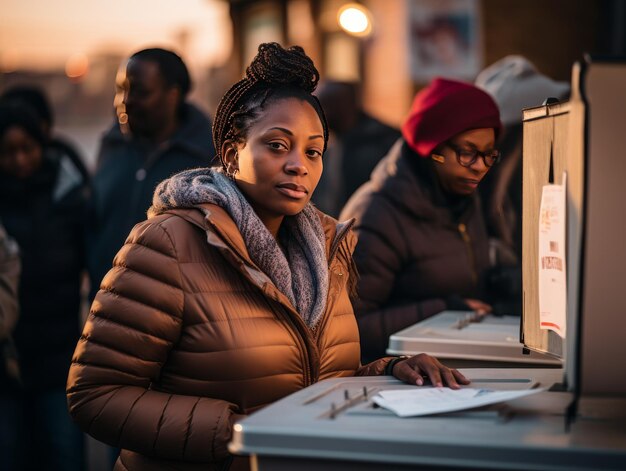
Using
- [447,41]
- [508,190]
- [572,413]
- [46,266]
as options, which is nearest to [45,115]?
[46,266]

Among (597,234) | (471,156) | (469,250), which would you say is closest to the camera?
(597,234)

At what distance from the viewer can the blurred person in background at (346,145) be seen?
24.0 feet

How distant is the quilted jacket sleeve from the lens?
2664 millimetres

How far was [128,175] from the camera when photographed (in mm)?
5641

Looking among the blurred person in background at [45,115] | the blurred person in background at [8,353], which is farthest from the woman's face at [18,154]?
the blurred person in background at [8,353]

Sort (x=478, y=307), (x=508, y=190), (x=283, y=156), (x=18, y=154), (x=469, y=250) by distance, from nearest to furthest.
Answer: (x=283, y=156) → (x=478, y=307) → (x=469, y=250) → (x=508, y=190) → (x=18, y=154)

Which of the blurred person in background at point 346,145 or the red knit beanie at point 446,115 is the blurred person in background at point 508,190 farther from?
the blurred person in background at point 346,145

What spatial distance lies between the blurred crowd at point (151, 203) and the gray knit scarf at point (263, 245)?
1.35 m

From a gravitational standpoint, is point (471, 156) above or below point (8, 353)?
above

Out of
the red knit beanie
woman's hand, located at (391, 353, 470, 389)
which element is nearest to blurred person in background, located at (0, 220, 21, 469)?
the red knit beanie

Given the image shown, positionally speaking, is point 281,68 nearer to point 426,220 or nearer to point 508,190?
point 426,220

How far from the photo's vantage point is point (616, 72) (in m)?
2.01

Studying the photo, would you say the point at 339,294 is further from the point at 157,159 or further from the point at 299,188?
the point at 157,159

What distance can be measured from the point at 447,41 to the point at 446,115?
10.3 metres
